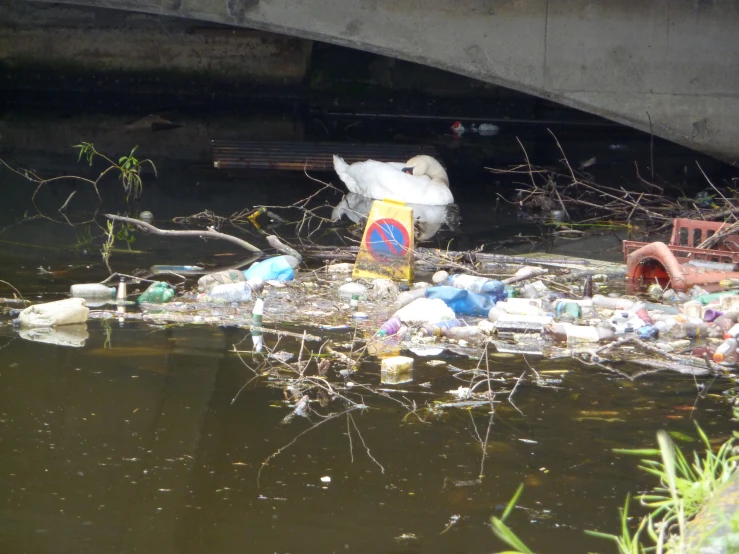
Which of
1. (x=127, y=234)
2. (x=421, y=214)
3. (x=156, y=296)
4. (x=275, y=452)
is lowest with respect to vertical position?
(x=127, y=234)

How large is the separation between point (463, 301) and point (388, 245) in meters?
0.91

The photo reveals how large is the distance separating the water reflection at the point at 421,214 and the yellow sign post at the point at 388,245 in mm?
1554

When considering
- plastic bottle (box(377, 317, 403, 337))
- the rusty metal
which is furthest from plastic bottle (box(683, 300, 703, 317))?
the rusty metal

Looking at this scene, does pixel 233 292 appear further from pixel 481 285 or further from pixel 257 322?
pixel 481 285

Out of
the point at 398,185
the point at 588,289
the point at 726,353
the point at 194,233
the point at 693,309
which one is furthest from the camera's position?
the point at 398,185

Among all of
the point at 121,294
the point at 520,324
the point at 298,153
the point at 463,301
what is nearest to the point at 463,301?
the point at 463,301

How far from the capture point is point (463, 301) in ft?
16.5

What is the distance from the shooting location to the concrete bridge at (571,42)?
9.37 meters

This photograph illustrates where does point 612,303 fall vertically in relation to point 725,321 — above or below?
below

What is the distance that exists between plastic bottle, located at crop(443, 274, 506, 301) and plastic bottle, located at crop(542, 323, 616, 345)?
2.28 ft

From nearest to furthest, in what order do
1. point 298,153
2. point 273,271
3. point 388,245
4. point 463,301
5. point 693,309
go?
1. point 693,309
2. point 463,301
3. point 273,271
4. point 388,245
5. point 298,153

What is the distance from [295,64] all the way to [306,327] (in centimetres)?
1147

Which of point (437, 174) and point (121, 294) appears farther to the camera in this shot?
point (437, 174)

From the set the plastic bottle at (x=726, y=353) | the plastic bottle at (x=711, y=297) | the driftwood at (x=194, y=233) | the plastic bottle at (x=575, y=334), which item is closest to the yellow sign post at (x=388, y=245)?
the driftwood at (x=194, y=233)
